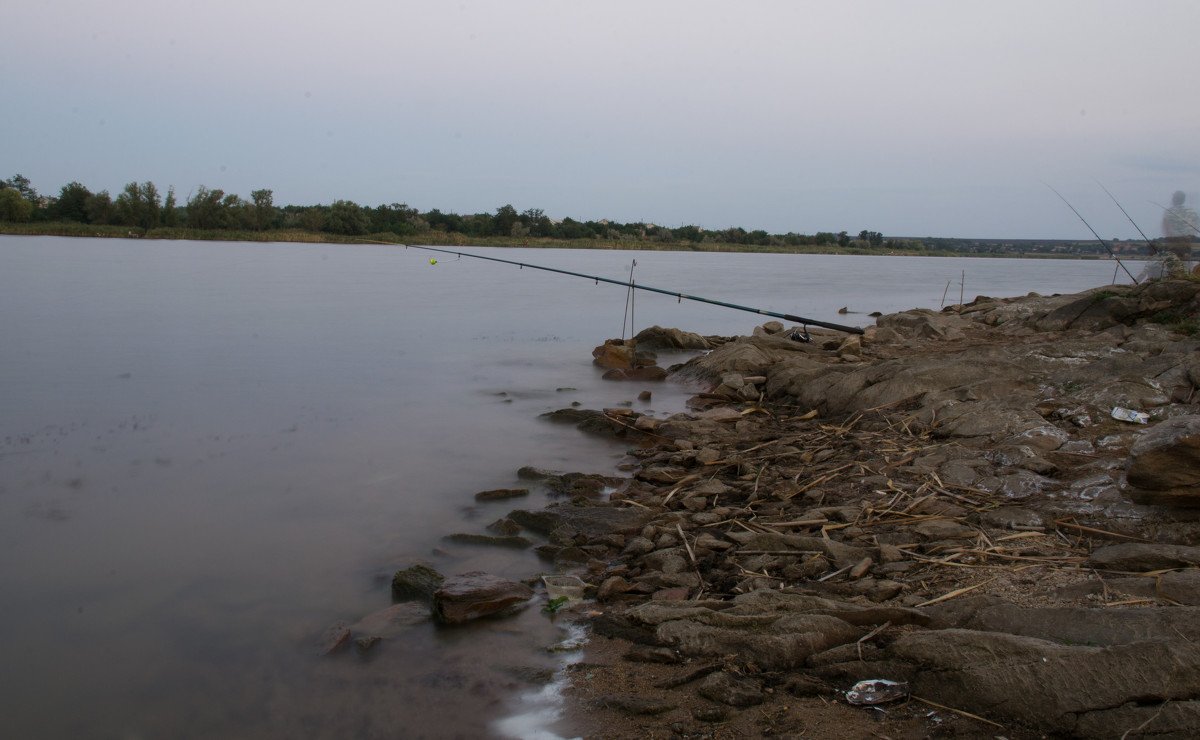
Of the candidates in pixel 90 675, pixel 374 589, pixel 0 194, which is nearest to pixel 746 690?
pixel 374 589

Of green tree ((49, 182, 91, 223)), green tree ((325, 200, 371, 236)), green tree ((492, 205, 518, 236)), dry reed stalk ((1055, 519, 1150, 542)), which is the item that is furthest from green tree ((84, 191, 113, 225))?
dry reed stalk ((1055, 519, 1150, 542))

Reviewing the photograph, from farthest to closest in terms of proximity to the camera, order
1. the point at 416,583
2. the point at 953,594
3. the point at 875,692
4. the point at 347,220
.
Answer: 1. the point at 347,220
2. the point at 416,583
3. the point at 953,594
4. the point at 875,692

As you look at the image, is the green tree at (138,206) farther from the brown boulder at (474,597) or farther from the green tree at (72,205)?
the brown boulder at (474,597)

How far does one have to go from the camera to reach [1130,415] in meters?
5.66

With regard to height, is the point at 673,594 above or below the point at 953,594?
below

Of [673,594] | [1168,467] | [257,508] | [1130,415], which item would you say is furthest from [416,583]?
[1130,415]

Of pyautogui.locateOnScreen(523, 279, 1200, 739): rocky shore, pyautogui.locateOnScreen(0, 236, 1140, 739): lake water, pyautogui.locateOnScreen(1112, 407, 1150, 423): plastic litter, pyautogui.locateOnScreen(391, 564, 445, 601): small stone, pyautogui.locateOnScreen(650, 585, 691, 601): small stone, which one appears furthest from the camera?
pyautogui.locateOnScreen(1112, 407, 1150, 423): plastic litter

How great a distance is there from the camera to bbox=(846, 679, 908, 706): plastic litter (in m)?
2.82

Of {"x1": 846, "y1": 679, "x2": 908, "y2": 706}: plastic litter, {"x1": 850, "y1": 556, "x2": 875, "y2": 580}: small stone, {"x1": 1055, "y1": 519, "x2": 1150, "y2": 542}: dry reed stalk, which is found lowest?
{"x1": 850, "y1": 556, "x2": 875, "y2": 580}: small stone

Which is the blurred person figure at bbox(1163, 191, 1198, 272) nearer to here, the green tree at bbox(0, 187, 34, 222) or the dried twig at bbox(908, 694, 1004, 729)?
the dried twig at bbox(908, 694, 1004, 729)

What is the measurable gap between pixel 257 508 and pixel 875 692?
17.6 ft

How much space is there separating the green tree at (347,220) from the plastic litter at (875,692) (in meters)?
70.3

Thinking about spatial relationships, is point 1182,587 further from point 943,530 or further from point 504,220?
point 504,220

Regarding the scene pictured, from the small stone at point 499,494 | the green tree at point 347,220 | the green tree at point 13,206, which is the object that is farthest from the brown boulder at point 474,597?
the green tree at point 13,206
